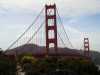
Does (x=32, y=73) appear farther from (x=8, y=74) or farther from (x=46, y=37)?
(x=46, y=37)

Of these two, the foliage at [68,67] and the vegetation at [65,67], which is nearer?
the vegetation at [65,67]

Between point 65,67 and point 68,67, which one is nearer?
point 65,67

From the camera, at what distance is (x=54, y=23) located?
200ft

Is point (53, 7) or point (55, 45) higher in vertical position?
point (53, 7)

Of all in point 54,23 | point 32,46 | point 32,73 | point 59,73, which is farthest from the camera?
point 32,46

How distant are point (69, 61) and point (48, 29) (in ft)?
46.0

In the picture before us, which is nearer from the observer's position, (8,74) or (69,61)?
(8,74)

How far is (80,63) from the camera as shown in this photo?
46281mm

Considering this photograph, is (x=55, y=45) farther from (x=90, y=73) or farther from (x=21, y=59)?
(x=90, y=73)

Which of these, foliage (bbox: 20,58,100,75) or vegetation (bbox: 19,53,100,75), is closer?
vegetation (bbox: 19,53,100,75)

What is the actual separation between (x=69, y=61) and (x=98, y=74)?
5.56 m

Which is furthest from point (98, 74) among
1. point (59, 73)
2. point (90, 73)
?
point (59, 73)

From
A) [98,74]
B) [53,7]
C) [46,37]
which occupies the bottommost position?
[98,74]

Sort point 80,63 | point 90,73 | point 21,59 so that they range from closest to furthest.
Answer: point 90,73 < point 80,63 < point 21,59
